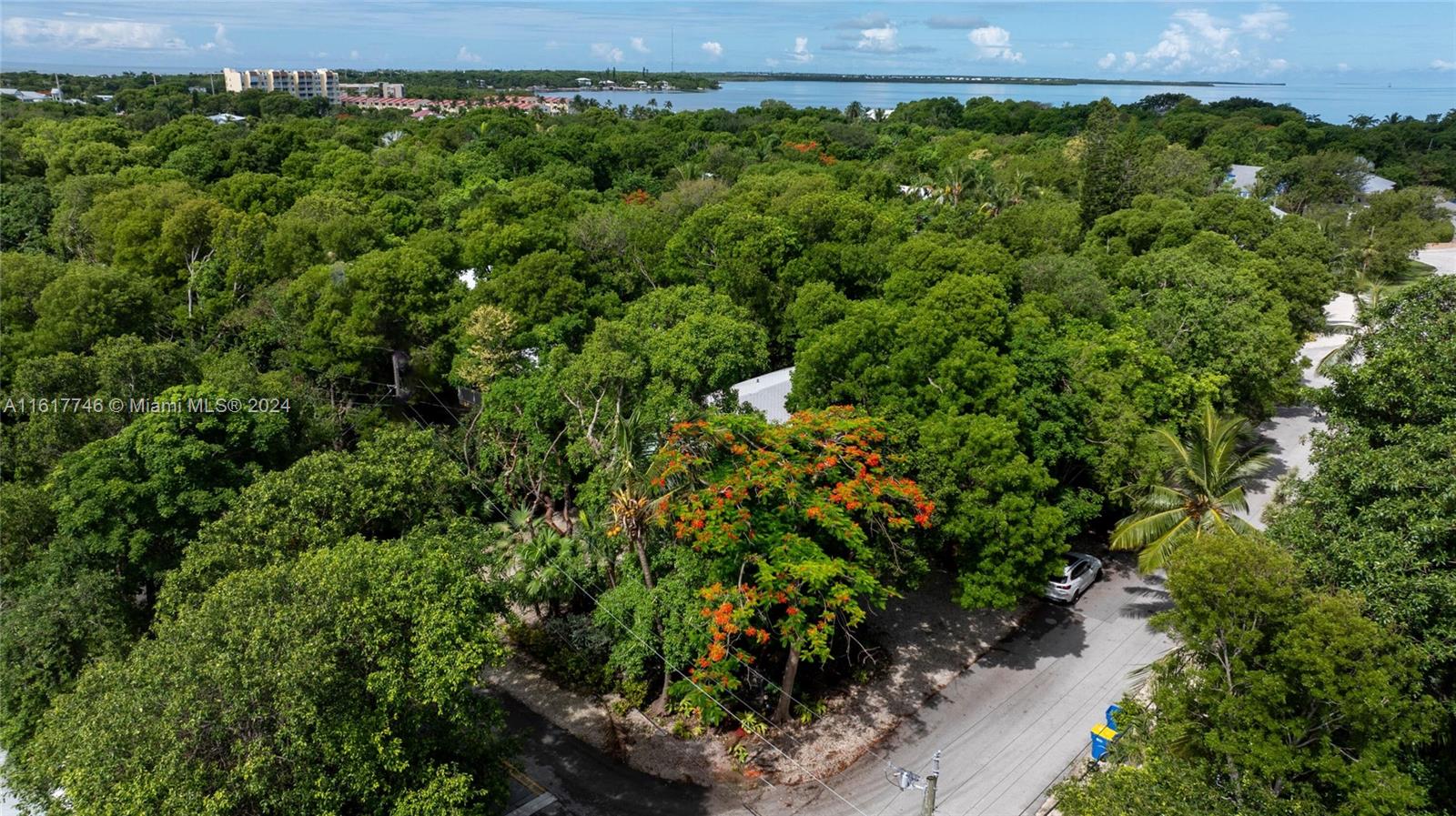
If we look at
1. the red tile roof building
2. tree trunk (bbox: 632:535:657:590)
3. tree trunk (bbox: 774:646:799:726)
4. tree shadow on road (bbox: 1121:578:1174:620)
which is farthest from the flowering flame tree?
the red tile roof building

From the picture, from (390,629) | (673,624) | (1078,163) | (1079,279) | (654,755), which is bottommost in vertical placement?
(654,755)

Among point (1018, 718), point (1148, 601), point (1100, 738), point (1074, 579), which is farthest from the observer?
point (1148, 601)

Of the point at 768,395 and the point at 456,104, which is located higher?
the point at 456,104

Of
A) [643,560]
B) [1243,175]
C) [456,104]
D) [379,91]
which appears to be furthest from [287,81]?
[643,560]

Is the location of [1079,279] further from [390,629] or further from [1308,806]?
[390,629]

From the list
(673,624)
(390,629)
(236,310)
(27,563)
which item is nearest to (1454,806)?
(673,624)

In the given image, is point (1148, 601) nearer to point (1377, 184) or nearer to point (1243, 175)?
point (1243, 175)

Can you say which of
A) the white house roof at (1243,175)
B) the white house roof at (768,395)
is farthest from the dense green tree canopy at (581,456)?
the white house roof at (1243,175)
